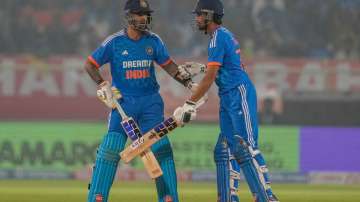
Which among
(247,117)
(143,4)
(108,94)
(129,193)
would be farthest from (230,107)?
(129,193)

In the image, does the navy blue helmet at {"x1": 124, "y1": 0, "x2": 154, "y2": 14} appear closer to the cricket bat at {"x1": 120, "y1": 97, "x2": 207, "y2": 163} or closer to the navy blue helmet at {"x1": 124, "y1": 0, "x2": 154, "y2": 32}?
the navy blue helmet at {"x1": 124, "y1": 0, "x2": 154, "y2": 32}

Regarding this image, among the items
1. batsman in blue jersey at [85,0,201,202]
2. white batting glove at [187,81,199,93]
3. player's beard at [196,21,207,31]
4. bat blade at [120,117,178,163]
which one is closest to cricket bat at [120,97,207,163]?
bat blade at [120,117,178,163]

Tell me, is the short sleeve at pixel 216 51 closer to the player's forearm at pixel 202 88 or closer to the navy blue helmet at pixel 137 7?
the player's forearm at pixel 202 88

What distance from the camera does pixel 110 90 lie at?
9508mm

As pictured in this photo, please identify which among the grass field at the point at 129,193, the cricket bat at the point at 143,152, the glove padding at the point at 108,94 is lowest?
the grass field at the point at 129,193

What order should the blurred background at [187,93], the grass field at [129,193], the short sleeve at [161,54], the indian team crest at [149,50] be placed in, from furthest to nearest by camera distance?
the blurred background at [187,93]
the grass field at [129,193]
the short sleeve at [161,54]
the indian team crest at [149,50]

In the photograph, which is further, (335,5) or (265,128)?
(335,5)

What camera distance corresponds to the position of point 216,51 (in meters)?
9.41

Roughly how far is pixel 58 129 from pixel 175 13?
7.03 meters

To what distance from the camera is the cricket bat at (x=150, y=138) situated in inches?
362

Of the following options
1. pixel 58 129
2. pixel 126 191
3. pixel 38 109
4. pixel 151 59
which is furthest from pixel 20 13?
pixel 151 59

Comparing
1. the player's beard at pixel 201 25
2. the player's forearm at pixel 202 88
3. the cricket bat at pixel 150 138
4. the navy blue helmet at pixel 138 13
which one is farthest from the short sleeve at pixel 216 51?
the navy blue helmet at pixel 138 13

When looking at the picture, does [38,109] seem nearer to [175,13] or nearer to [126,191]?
[175,13]

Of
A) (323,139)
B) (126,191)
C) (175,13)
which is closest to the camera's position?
(126,191)
